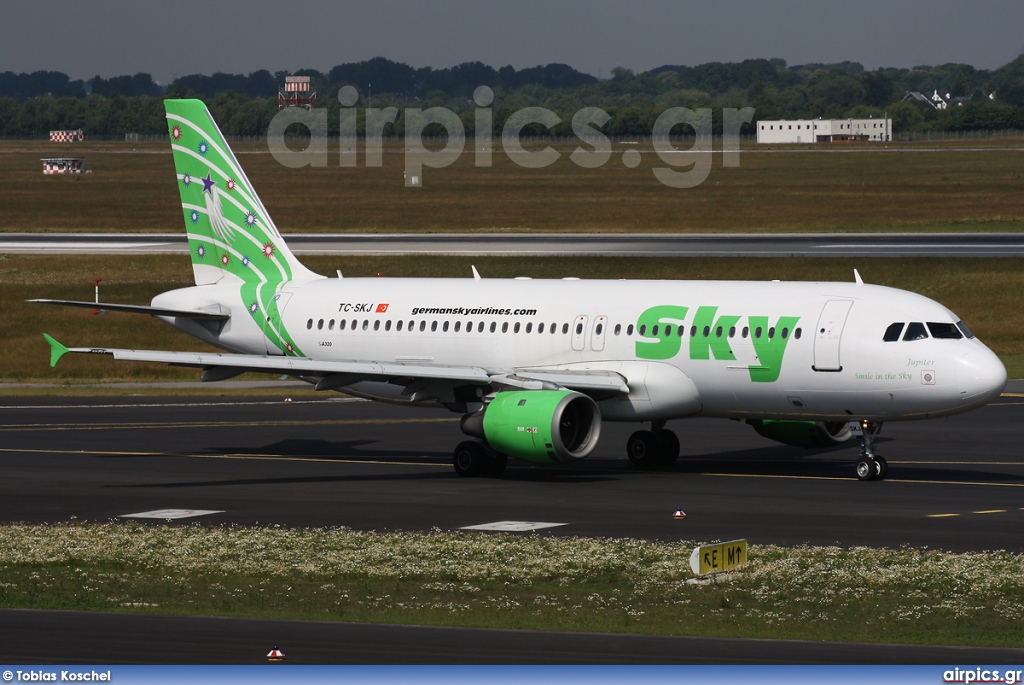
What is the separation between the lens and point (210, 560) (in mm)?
27469

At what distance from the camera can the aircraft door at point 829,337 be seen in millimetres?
36719

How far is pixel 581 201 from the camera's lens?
482ft

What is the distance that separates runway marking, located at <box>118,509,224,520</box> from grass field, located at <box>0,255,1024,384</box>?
106 feet

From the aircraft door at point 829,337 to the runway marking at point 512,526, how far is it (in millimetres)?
8802

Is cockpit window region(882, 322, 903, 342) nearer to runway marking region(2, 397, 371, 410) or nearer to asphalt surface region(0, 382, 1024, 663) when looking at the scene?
asphalt surface region(0, 382, 1024, 663)

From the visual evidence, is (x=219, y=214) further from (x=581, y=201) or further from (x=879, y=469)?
(x=581, y=201)

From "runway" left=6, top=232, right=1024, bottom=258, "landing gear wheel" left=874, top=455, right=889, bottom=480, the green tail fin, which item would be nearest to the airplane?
"landing gear wheel" left=874, top=455, right=889, bottom=480

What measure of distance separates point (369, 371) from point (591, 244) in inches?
2469

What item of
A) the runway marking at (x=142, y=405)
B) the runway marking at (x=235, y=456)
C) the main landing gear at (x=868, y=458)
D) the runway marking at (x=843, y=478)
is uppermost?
the main landing gear at (x=868, y=458)

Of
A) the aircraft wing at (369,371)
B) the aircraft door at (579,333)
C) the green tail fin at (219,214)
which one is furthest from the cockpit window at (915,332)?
the green tail fin at (219,214)

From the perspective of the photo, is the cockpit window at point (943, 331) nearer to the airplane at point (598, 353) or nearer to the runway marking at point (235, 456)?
the airplane at point (598, 353)

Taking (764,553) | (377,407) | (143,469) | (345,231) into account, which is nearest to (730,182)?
(345,231)

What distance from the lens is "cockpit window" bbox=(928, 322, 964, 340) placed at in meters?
36.4

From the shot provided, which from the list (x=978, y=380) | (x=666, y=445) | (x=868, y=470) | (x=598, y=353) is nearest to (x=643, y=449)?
(x=666, y=445)
